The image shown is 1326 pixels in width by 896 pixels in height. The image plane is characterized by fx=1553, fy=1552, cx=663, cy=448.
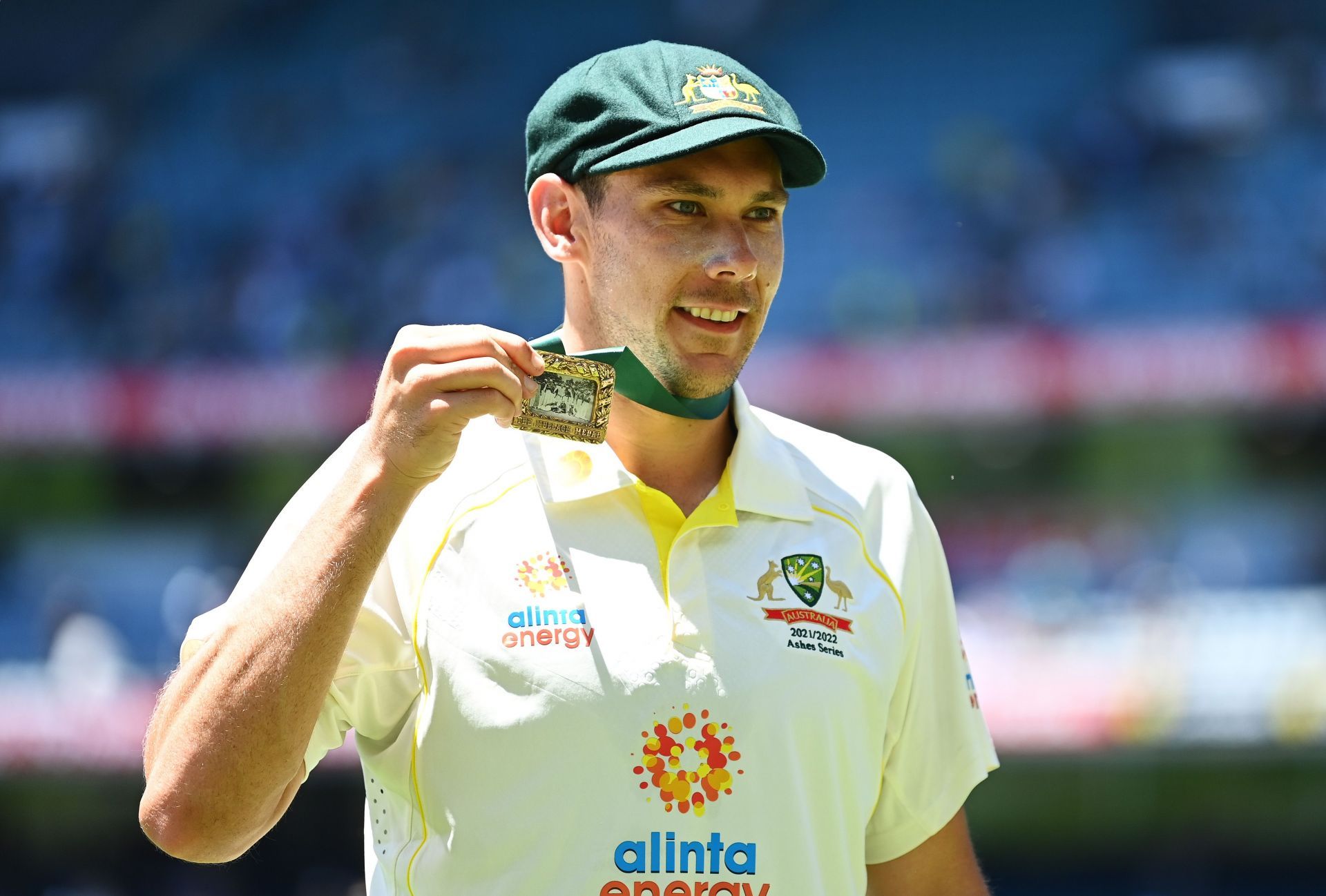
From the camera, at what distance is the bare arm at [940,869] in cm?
198

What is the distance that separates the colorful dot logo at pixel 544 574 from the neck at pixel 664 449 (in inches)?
7.1

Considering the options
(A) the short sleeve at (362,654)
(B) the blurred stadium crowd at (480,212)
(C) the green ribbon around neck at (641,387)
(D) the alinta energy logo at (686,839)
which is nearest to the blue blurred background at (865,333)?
(B) the blurred stadium crowd at (480,212)

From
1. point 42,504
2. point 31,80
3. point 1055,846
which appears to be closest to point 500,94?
point 31,80

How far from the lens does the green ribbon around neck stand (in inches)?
74.7

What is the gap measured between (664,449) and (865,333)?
926 centimetres

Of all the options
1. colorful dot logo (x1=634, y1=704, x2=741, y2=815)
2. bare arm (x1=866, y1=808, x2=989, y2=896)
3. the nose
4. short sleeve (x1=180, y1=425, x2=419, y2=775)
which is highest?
the nose

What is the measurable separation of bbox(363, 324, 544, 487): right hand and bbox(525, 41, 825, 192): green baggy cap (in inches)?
15.2

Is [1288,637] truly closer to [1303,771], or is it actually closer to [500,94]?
[1303,771]

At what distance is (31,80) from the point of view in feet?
46.9

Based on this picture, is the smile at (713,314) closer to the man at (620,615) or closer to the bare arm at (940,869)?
the man at (620,615)

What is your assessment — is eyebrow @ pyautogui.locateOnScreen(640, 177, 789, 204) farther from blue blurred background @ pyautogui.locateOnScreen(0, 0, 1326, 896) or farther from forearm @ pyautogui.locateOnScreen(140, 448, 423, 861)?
blue blurred background @ pyautogui.locateOnScreen(0, 0, 1326, 896)

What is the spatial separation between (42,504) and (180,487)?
1346 millimetres

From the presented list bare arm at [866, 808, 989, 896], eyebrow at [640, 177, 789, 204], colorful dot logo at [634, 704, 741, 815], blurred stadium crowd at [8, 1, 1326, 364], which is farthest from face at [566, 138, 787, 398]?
blurred stadium crowd at [8, 1, 1326, 364]

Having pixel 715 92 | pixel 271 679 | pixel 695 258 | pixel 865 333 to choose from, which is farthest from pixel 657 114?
pixel 865 333
